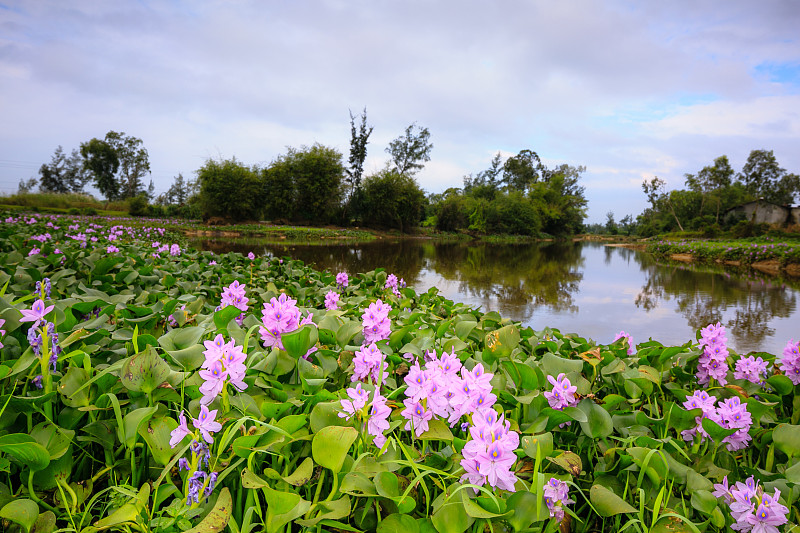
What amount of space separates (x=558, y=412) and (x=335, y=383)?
70cm

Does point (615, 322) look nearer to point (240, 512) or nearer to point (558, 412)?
point (558, 412)

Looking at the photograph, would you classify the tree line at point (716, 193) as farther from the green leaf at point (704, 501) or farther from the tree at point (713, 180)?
the green leaf at point (704, 501)

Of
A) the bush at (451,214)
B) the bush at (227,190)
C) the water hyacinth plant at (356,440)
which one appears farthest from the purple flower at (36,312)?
the bush at (451,214)

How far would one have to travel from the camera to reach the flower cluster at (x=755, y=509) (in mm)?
831

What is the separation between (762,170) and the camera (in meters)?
40.4

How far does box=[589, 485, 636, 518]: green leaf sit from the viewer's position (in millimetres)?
840

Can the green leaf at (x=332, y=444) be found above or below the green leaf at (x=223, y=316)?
below

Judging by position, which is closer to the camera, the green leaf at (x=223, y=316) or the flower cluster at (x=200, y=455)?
the flower cluster at (x=200, y=455)

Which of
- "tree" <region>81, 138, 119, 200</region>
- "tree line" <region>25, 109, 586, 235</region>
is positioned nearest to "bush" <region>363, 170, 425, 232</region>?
"tree line" <region>25, 109, 586, 235</region>

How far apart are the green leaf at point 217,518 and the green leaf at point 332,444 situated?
188mm

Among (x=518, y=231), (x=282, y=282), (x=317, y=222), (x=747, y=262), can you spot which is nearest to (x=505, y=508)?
(x=282, y=282)

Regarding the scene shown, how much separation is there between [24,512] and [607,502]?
1201mm

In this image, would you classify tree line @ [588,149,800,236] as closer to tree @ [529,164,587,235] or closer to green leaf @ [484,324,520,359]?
tree @ [529,164,587,235]

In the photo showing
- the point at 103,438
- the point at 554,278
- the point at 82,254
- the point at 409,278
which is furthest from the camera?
the point at 554,278
